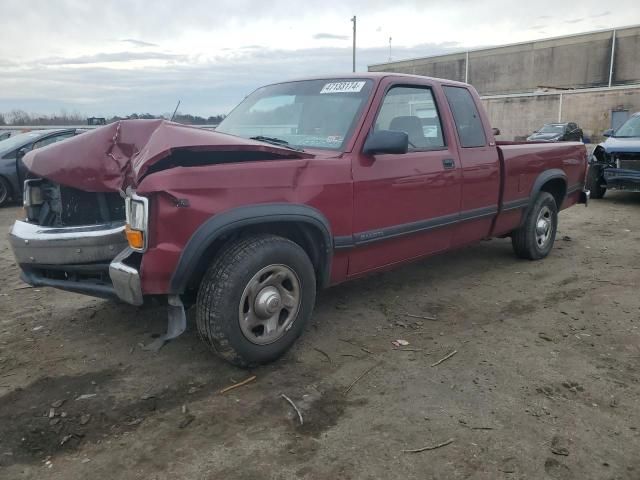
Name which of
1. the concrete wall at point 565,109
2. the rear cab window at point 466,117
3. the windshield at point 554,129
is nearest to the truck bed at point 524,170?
the rear cab window at point 466,117

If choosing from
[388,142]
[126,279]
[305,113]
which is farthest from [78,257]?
[388,142]

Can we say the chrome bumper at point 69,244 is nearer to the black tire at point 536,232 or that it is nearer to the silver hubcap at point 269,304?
the silver hubcap at point 269,304

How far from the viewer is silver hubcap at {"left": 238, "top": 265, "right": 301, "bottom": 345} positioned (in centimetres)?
326

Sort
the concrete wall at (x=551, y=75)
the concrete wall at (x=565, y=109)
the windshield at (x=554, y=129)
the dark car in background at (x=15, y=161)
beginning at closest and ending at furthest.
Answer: the dark car in background at (x=15, y=161), the windshield at (x=554, y=129), the concrete wall at (x=565, y=109), the concrete wall at (x=551, y=75)

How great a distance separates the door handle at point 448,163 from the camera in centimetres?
449

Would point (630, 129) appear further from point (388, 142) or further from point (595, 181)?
point (388, 142)

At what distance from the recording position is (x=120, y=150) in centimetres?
336

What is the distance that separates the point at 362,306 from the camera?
4.57 m

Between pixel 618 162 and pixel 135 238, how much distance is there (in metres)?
9.61

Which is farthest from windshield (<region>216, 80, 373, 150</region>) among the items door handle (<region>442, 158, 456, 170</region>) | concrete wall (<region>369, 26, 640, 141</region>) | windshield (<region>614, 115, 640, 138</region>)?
concrete wall (<region>369, 26, 640, 141</region>)

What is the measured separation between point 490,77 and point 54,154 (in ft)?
195

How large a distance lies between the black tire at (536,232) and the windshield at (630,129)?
5.45m

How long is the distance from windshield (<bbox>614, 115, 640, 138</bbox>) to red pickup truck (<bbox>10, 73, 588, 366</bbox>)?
7250mm

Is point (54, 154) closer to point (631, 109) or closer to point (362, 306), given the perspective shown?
point (362, 306)
